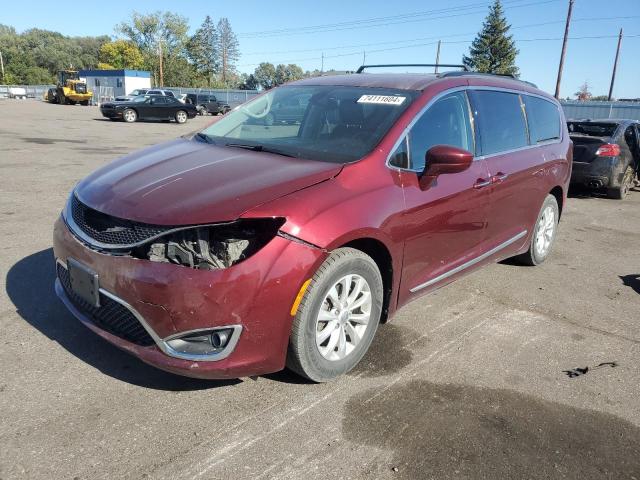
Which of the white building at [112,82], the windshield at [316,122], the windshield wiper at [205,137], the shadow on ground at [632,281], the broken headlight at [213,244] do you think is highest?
the white building at [112,82]

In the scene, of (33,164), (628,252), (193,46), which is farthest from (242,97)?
(193,46)

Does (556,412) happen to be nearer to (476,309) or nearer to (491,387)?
(491,387)

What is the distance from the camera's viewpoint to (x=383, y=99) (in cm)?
370

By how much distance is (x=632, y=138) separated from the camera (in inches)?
401

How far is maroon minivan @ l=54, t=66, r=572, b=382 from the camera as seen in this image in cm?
258

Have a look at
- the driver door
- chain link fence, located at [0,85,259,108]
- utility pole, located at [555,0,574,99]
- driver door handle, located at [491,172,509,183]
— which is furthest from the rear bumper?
chain link fence, located at [0,85,259,108]

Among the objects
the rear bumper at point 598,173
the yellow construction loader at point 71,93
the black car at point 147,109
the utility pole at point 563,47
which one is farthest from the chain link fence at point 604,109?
the yellow construction loader at point 71,93

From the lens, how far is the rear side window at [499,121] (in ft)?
13.5

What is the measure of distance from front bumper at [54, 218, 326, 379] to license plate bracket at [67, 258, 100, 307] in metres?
0.07

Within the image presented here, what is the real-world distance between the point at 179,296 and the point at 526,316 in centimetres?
295

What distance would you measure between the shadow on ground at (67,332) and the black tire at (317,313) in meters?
0.50

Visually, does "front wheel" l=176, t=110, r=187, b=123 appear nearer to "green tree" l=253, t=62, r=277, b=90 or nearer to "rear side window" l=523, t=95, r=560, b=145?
"rear side window" l=523, t=95, r=560, b=145

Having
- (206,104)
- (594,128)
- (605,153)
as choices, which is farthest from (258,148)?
(206,104)

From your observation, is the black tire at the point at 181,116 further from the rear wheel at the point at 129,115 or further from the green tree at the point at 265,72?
the green tree at the point at 265,72
